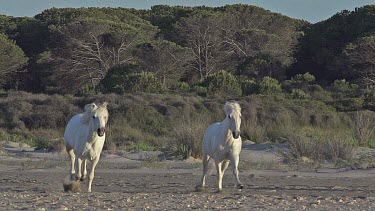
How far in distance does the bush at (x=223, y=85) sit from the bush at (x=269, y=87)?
130cm

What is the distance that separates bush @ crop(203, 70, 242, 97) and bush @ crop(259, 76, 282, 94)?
130cm

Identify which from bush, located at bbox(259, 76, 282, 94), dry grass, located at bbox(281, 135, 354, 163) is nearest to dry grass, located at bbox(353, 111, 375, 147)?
dry grass, located at bbox(281, 135, 354, 163)

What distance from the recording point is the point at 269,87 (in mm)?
44031

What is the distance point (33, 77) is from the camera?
172 feet

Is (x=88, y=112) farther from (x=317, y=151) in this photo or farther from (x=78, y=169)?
(x=317, y=151)

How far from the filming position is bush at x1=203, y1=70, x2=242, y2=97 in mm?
43219

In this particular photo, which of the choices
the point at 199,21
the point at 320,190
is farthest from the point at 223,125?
the point at 199,21

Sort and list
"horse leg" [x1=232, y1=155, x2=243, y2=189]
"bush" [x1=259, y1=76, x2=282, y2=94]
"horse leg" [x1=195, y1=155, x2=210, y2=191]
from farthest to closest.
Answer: "bush" [x1=259, y1=76, x2=282, y2=94] < "horse leg" [x1=195, y1=155, x2=210, y2=191] < "horse leg" [x1=232, y1=155, x2=243, y2=189]

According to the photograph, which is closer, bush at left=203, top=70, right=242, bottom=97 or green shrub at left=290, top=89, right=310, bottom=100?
green shrub at left=290, top=89, right=310, bottom=100

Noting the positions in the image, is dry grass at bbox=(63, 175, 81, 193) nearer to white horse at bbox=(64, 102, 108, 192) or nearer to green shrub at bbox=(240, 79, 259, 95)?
white horse at bbox=(64, 102, 108, 192)

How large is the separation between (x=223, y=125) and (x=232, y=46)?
39.6 metres

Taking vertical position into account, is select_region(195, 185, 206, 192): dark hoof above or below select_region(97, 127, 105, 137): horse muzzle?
below

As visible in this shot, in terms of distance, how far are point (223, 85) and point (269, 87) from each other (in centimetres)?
241

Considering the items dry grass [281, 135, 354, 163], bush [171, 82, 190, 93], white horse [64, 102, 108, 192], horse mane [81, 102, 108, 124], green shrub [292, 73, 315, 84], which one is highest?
green shrub [292, 73, 315, 84]
